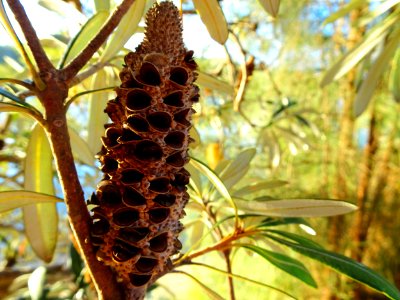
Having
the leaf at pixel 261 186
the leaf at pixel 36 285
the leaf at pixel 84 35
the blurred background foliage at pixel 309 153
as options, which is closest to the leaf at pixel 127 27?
the leaf at pixel 84 35

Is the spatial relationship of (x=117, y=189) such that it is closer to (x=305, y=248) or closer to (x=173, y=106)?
(x=173, y=106)

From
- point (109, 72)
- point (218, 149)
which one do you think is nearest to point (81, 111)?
point (218, 149)

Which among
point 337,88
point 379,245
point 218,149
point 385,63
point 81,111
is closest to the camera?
point 385,63

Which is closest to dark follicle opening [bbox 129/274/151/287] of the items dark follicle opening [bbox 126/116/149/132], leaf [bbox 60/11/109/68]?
dark follicle opening [bbox 126/116/149/132]

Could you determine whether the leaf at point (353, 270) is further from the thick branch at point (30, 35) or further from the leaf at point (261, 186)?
the thick branch at point (30, 35)

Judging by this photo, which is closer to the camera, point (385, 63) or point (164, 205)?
point (164, 205)

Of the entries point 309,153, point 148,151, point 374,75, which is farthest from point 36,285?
point 309,153

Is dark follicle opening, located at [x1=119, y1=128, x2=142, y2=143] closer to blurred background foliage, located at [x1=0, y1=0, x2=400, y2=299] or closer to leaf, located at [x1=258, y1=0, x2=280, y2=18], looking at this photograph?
leaf, located at [x1=258, y1=0, x2=280, y2=18]
